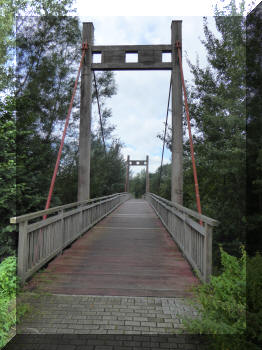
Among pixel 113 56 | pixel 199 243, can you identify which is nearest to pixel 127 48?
pixel 113 56

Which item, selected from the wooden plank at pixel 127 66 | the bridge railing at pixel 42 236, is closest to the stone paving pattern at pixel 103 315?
the bridge railing at pixel 42 236

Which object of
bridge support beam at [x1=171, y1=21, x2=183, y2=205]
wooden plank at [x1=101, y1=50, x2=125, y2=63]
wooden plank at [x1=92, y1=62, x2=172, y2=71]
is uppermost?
wooden plank at [x1=101, y1=50, x2=125, y2=63]

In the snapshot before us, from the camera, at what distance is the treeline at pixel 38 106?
580 cm

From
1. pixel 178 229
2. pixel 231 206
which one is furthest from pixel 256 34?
pixel 178 229

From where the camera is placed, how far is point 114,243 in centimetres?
528

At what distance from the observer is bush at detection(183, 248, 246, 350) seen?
175 centimetres

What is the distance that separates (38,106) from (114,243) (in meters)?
5.69

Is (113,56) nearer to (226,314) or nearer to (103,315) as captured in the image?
(103,315)

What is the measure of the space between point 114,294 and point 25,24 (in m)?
9.52

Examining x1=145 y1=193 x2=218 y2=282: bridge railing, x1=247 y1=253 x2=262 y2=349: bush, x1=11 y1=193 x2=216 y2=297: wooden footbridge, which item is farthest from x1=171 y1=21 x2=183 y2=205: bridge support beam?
x1=247 y1=253 x2=262 y2=349: bush

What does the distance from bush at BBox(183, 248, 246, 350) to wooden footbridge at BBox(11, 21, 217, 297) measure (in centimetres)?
64

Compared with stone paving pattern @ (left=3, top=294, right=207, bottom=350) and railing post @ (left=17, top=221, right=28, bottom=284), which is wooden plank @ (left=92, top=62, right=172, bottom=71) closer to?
railing post @ (left=17, top=221, right=28, bottom=284)

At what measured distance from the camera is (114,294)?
2824 mm

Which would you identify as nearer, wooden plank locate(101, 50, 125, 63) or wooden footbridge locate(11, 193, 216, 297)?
wooden footbridge locate(11, 193, 216, 297)
